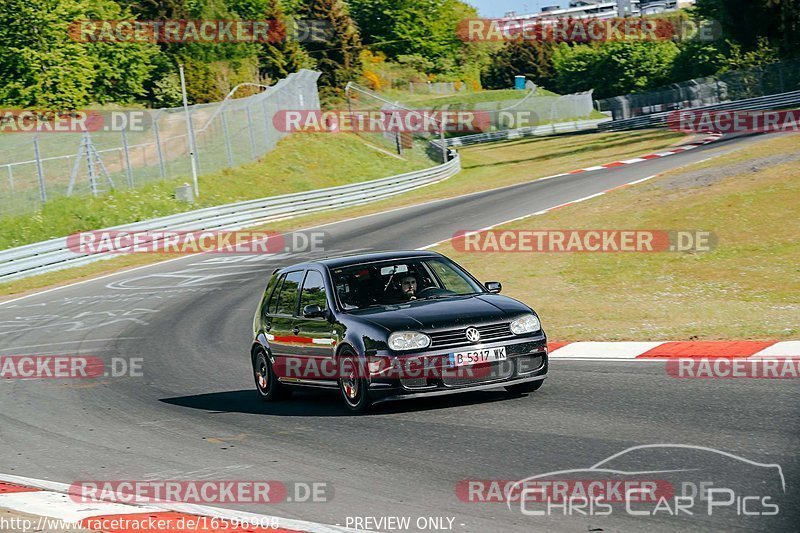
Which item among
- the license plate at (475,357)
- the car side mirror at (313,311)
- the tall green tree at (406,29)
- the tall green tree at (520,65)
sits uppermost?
the tall green tree at (406,29)

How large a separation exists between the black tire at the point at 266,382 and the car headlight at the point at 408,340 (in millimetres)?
2557

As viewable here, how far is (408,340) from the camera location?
952 centimetres

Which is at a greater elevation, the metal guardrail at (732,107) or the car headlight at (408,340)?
the car headlight at (408,340)

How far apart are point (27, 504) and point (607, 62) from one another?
11287 centimetres

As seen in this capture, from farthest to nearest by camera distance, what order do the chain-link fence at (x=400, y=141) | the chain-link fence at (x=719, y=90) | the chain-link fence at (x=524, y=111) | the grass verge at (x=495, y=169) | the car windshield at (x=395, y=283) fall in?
the chain-link fence at (x=524, y=111) → the chain-link fence at (x=719, y=90) → the chain-link fence at (x=400, y=141) → the grass verge at (x=495, y=169) → the car windshield at (x=395, y=283)

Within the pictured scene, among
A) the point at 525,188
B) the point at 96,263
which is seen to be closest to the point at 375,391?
the point at 96,263

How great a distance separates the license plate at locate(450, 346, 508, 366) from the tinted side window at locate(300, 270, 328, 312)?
5.99 feet

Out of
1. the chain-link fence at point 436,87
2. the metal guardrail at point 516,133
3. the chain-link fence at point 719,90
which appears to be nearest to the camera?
the chain-link fence at point 719,90

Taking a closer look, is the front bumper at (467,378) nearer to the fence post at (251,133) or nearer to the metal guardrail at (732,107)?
the fence post at (251,133)

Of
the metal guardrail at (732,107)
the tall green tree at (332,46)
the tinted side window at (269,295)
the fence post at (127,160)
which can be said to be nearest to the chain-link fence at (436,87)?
the tall green tree at (332,46)

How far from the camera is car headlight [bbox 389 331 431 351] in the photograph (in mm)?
9500

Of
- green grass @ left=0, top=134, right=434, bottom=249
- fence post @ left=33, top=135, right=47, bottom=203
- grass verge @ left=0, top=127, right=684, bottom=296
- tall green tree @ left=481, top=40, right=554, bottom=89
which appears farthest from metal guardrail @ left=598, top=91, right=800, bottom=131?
tall green tree @ left=481, top=40, right=554, bottom=89

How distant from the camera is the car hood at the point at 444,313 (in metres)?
9.60

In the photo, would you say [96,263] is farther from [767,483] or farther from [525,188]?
[767,483]
